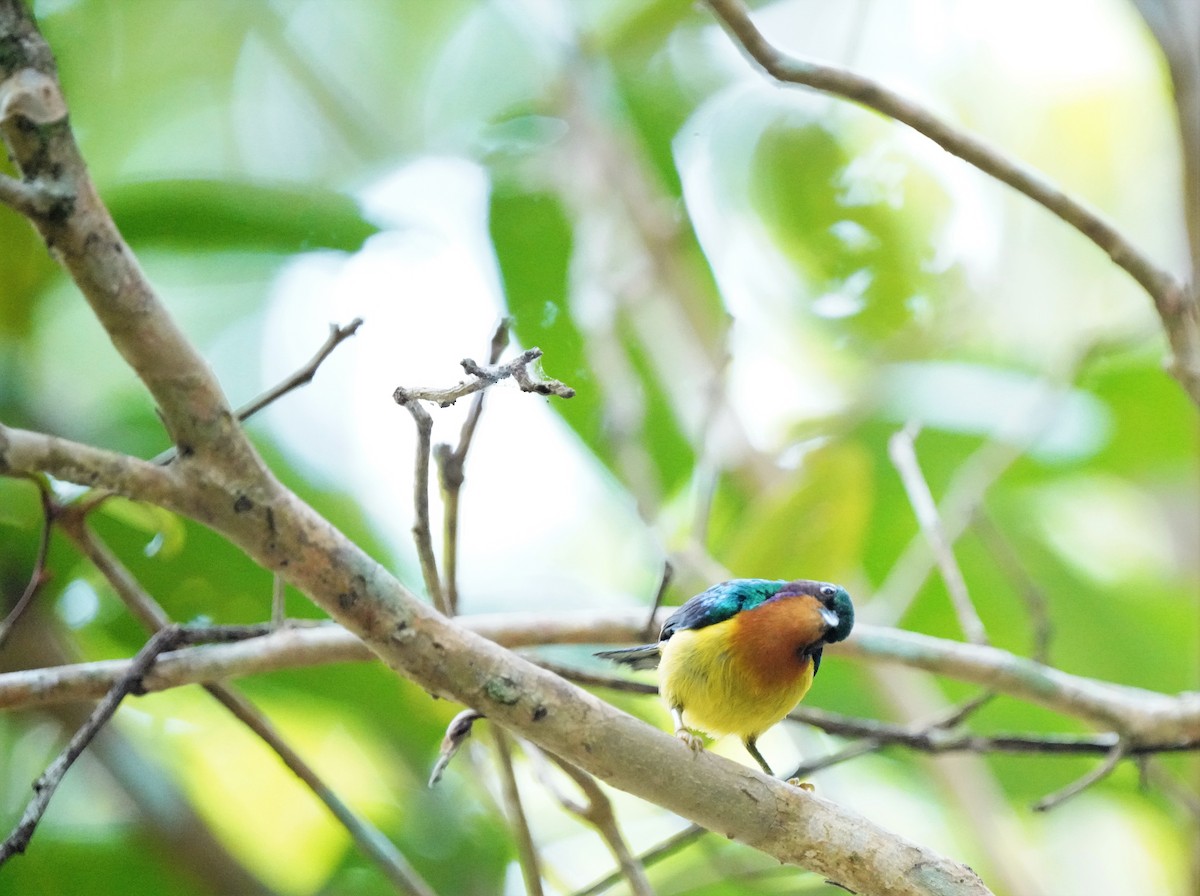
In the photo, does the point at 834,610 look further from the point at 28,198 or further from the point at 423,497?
the point at 28,198

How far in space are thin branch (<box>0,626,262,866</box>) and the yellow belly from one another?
610mm

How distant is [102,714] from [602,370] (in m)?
1.63

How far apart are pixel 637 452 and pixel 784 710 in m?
0.91

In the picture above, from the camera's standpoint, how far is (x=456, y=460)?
1.33 metres

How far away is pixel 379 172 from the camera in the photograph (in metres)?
3.04

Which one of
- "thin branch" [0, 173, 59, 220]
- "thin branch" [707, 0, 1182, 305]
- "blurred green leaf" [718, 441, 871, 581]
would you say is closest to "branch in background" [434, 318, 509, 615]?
"thin branch" [0, 173, 59, 220]

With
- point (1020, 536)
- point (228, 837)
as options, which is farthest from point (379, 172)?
point (1020, 536)

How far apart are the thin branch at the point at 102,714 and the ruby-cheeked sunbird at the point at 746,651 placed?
0.62 m

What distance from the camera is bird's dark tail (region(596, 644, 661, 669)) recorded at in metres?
1.80

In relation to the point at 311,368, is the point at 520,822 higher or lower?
lower

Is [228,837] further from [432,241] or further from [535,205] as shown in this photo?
[535,205]

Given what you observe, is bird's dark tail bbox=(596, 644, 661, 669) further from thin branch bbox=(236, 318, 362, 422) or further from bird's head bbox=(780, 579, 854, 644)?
thin branch bbox=(236, 318, 362, 422)

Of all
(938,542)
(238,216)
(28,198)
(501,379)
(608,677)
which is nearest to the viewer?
(501,379)

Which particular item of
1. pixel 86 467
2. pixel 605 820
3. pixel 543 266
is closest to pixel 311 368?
pixel 86 467
